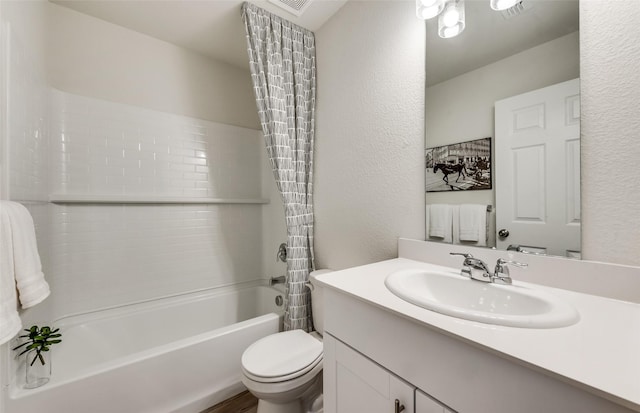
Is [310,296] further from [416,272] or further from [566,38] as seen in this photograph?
[566,38]

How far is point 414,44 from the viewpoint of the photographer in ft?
4.10

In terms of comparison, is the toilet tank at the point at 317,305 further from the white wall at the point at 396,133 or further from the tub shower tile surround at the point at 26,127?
the tub shower tile surround at the point at 26,127

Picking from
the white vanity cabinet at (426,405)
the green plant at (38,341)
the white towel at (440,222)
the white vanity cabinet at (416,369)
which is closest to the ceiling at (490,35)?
the white towel at (440,222)

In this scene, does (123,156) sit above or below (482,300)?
above

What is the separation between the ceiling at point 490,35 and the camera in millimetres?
865

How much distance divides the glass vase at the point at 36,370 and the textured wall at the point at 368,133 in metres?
1.47

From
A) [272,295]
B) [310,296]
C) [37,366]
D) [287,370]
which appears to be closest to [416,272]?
[287,370]

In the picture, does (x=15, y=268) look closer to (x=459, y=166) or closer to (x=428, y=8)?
(x=459, y=166)

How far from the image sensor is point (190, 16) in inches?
66.3

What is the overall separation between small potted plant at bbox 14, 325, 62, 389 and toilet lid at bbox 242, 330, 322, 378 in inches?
32.4

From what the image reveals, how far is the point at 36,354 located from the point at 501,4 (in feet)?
8.41

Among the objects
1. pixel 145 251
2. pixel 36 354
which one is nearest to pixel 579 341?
pixel 36 354

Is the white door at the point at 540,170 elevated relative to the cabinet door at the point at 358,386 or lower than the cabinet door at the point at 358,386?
elevated

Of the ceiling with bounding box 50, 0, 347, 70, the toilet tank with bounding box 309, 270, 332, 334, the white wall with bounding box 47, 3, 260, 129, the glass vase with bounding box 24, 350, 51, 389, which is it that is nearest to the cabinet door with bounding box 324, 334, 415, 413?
the toilet tank with bounding box 309, 270, 332, 334
